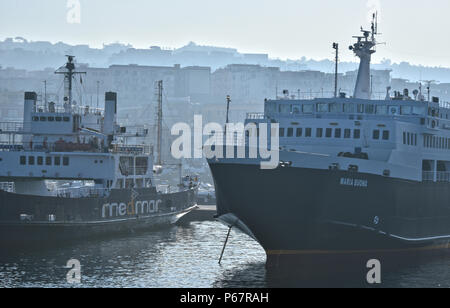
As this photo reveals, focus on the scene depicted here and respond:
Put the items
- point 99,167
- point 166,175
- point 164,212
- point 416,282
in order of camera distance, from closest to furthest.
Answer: point 416,282 < point 99,167 < point 164,212 < point 166,175

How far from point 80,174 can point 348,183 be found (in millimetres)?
24193

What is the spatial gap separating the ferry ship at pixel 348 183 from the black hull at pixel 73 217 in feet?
Answer: 44.4

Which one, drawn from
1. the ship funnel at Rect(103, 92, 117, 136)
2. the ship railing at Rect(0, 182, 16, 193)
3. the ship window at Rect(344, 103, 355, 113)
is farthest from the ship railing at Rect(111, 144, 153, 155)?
the ship window at Rect(344, 103, 355, 113)

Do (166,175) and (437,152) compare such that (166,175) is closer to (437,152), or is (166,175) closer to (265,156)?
(437,152)

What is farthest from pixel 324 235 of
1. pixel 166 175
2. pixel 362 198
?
pixel 166 175

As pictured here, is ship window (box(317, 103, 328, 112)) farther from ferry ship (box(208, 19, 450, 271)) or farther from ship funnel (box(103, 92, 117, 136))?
ship funnel (box(103, 92, 117, 136))

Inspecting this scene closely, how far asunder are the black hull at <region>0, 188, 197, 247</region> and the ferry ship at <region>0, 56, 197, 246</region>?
0.21ft

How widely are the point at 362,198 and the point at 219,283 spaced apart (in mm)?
9720

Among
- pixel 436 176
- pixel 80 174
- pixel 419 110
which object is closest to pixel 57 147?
pixel 80 174

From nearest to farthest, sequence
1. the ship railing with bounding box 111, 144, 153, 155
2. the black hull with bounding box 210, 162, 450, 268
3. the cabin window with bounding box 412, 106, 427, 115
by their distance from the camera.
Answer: the black hull with bounding box 210, 162, 450, 268 < the cabin window with bounding box 412, 106, 427, 115 < the ship railing with bounding box 111, 144, 153, 155

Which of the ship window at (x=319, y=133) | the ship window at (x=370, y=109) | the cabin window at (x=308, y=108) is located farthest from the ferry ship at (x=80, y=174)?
the ship window at (x=370, y=109)

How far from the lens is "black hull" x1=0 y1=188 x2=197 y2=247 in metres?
54.8

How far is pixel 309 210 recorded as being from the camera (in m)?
45.4

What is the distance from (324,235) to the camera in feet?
151
